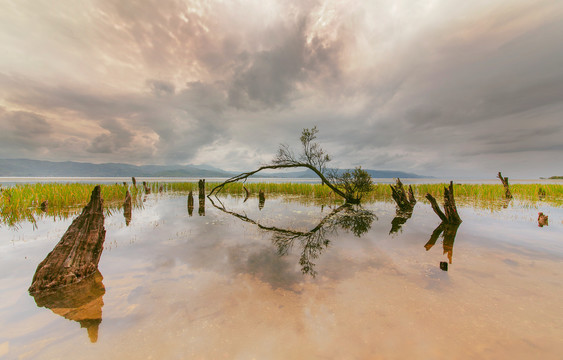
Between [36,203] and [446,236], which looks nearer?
[446,236]

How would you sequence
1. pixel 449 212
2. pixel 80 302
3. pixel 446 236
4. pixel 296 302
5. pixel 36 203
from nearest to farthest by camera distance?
1. pixel 80 302
2. pixel 296 302
3. pixel 446 236
4. pixel 449 212
5. pixel 36 203

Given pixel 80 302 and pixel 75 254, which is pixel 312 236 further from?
pixel 75 254

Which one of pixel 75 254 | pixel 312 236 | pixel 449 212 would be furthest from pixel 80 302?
pixel 449 212

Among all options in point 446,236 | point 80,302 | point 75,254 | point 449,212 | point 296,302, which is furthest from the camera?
point 449,212

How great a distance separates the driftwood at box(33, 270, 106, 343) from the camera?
3.56 meters

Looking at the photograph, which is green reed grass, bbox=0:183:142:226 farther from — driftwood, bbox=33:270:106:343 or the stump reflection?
the stump reflection

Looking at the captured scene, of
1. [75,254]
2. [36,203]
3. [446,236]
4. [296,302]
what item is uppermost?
[36,203]

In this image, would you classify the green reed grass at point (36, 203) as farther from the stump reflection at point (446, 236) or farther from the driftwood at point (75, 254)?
the stump reflection at point (446, 236)

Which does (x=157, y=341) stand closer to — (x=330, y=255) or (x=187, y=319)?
(x=187, y=319)

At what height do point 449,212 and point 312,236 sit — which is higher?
point 449,212

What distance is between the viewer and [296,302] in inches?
166

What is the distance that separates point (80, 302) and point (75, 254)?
1.60 m

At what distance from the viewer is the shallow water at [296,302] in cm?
301

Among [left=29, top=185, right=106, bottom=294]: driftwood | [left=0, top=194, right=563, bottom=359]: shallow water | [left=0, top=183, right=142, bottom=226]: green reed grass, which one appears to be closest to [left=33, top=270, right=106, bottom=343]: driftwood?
[left=0, top=194, right=563, bottom=359]: shallow water
